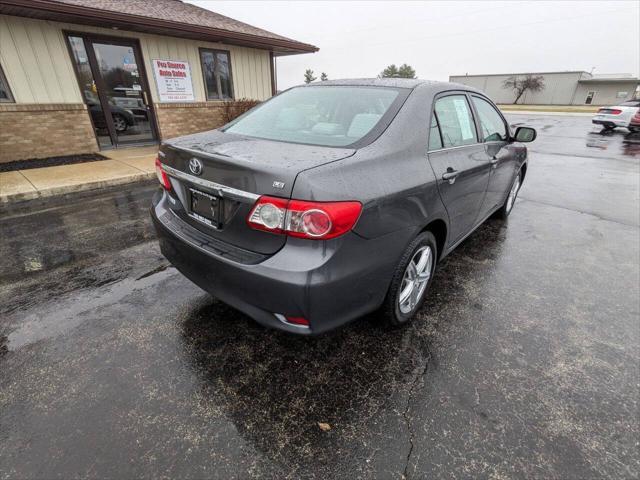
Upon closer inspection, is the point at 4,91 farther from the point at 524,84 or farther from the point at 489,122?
the point at 524,84

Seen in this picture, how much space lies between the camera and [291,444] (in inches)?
66.2

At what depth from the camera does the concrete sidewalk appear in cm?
551

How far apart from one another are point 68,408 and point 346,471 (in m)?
1.48

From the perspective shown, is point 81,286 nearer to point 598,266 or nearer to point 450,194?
point 450,194

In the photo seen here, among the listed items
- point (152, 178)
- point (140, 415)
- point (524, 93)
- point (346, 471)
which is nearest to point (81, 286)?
point (140, 415)

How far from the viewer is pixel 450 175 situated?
7.97 ft

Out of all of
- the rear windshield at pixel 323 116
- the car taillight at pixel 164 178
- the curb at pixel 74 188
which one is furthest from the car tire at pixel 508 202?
the curb at pixel 74 188

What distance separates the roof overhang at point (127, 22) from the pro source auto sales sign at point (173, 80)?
2.41ft

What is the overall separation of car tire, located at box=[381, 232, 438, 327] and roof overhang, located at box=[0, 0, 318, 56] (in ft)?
27.3

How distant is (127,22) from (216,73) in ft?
10.0

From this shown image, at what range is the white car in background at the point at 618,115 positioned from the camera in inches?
637

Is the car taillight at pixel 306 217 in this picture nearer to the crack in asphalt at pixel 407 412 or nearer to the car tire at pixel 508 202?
the crack in asphalt at pixel 407 412

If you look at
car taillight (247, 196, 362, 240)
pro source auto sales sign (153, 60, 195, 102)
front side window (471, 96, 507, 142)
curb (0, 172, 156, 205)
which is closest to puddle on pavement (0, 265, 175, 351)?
car taillight (247, 196, 362, 240)

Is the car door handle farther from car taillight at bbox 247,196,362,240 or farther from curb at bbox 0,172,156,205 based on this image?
curb at bbox 0,172,156,205
